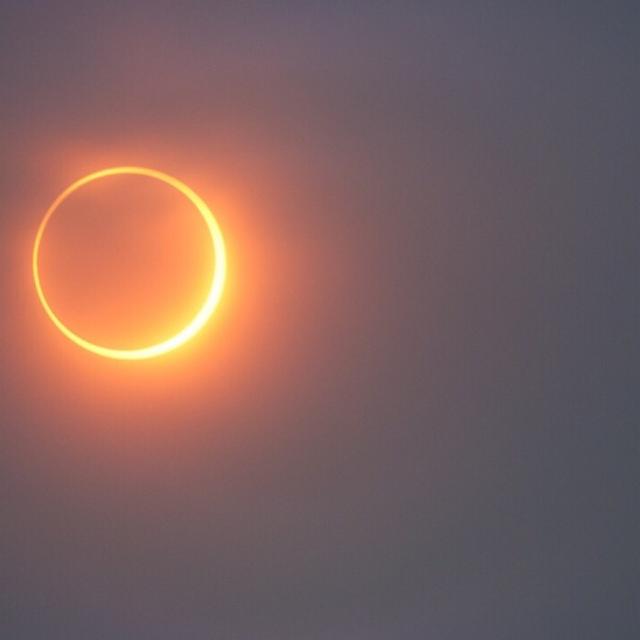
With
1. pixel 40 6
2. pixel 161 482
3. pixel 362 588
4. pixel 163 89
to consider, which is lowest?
pixel 362 588

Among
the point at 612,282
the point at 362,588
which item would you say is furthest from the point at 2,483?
the point at 612,282

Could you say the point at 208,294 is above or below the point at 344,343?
above

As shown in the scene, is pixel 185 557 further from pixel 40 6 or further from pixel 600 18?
pixel 600 18
